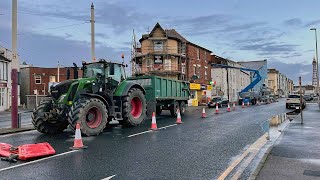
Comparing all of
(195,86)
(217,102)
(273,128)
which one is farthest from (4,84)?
→ (273,128)

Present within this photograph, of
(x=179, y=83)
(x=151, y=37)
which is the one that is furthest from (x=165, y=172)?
(x=151, y=37)

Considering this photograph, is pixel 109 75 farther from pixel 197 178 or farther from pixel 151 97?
pixel 197 178

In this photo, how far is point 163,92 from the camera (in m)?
20.7

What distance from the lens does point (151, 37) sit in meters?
46.7

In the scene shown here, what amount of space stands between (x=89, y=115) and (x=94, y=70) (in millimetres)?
2757

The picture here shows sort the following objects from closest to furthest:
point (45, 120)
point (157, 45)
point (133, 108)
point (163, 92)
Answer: point (45, 120) → point (133, 108) → point (163, 92) → point (157, 45)

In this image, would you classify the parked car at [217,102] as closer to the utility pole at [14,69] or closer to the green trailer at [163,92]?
the green trailer at [163,92]

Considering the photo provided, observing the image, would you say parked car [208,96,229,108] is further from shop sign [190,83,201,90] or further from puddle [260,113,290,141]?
puddle [260,113,290,141]

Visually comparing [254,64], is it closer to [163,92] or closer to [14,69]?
[163,92]

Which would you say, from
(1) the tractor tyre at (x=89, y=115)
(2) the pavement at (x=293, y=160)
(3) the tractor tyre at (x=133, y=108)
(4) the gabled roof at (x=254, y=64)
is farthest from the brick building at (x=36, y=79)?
(4) the gabled roof at (x=254, y=64)

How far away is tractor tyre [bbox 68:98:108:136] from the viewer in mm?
12055

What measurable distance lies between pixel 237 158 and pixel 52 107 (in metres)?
7.99

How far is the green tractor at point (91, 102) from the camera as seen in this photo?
12.6 meters

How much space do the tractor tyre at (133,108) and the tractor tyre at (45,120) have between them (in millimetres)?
2733
